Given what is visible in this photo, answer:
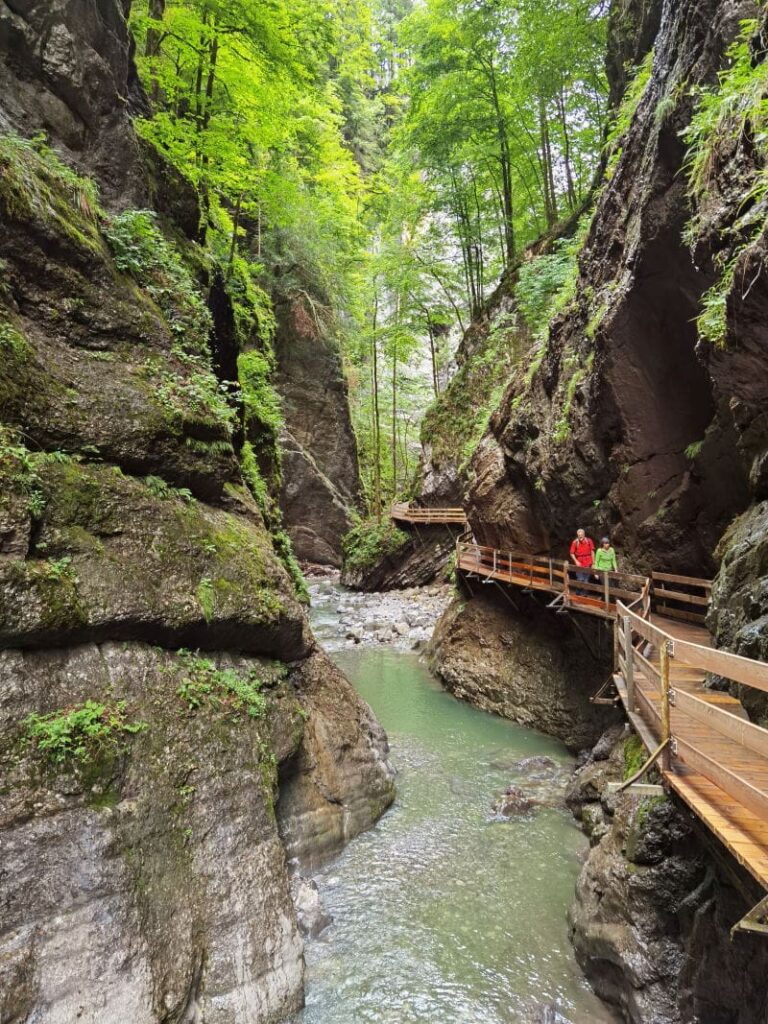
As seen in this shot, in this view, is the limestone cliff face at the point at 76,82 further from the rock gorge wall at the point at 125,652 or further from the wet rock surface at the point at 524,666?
the wet rock surface at the point at 524,666

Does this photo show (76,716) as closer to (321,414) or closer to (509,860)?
(509,860)

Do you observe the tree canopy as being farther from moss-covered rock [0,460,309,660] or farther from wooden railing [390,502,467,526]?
moss-covered rock [0,460,309,660]

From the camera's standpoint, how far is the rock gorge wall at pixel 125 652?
182 inches

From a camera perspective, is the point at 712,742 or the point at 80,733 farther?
the point at 80,733

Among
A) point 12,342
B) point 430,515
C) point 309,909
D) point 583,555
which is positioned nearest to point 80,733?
point 309,909

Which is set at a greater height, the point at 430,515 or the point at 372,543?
the point at 430,515

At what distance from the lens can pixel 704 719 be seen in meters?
3.74

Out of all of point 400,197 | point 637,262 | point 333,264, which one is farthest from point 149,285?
point 333,264

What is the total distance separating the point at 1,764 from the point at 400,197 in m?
27.5

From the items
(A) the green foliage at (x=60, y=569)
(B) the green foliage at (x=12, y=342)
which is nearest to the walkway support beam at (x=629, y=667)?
(A) the green foliage at (x=60, y=569)

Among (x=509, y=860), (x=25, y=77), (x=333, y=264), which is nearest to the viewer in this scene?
(x=509, y=860)

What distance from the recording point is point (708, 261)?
636 cm

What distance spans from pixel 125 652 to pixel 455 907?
4994mm

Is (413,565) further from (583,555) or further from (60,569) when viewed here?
(60,569)
